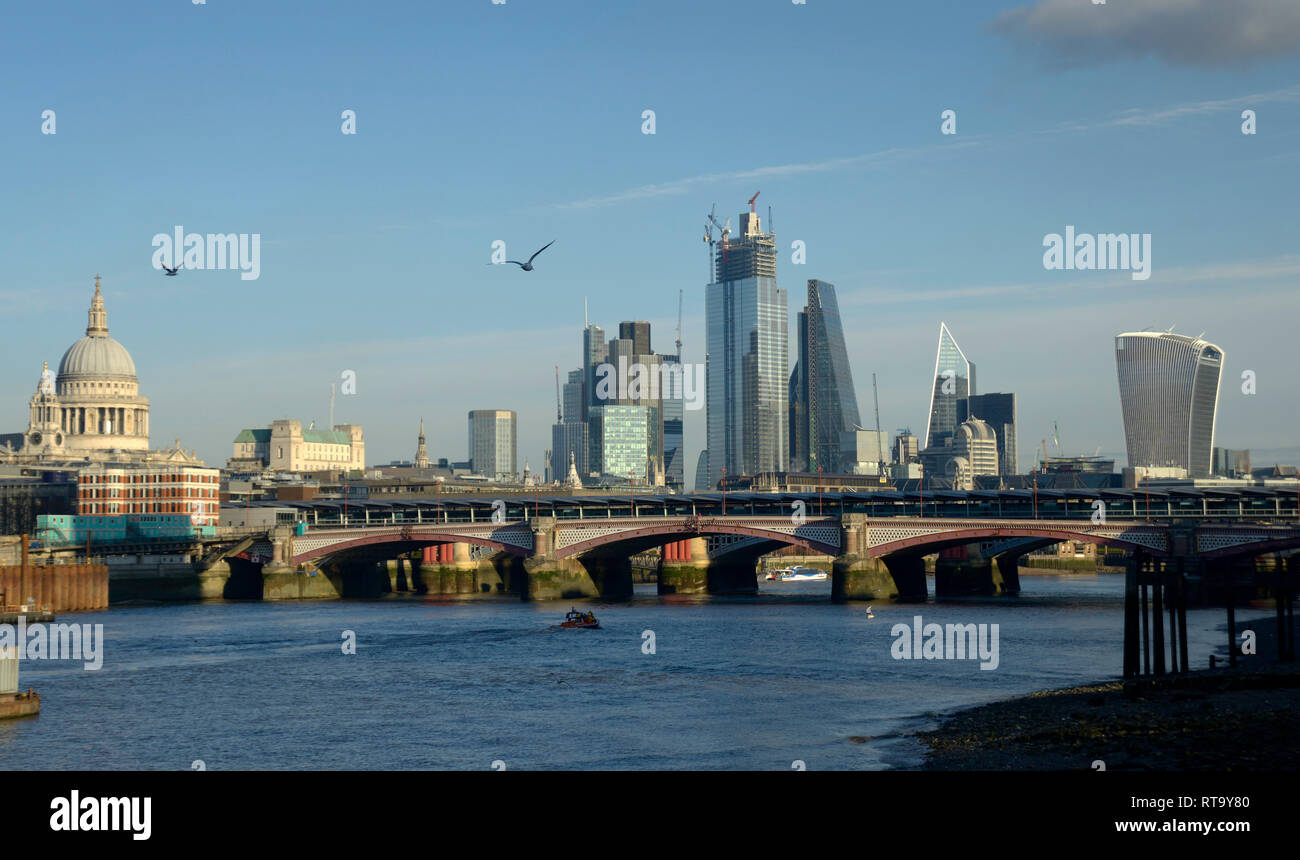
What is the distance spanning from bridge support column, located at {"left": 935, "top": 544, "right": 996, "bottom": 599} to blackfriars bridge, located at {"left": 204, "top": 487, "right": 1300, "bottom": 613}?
0.15 meters

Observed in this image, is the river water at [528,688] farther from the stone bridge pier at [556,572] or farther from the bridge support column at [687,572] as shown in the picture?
the bridge support column at [687,572]

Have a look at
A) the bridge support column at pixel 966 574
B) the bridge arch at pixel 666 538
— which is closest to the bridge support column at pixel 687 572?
the bridge arch at pixel 666 538

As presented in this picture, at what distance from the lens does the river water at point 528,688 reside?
177ft

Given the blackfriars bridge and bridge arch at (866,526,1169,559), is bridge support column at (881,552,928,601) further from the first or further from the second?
bridge arch at (866,526,1169,559)

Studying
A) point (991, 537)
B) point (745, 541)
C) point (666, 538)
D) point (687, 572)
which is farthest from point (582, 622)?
point (745, 541)

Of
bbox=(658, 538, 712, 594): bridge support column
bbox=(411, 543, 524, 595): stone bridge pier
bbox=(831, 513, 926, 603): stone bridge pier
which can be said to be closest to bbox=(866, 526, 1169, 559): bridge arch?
bbox=(831, 513, 926, 603): stone bridge pier

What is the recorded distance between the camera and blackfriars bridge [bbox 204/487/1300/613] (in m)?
127

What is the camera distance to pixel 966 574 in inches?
6033

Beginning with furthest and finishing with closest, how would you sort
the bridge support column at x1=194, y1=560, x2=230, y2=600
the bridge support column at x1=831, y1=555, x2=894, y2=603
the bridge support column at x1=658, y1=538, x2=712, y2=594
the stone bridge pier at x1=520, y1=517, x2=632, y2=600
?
the bridge support column at x1=658, y1=538, x2=712, y2=594 → the bridge support column at x1=194, y1=560, x2=230, y2=600 → the stone bridge pier at x1=520, y1=517, x2=632, y2=600 → the bridge support column at x1=831, y1=555, x2=894, y2=603

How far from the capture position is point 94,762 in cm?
5181
